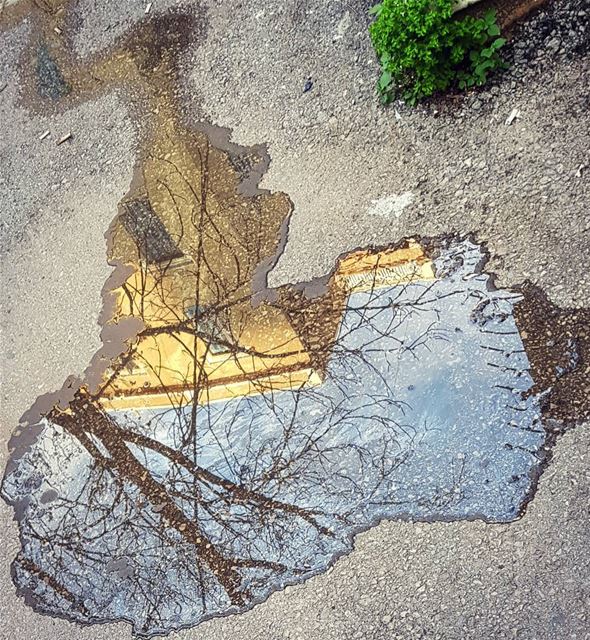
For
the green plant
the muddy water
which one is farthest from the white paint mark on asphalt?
the green plant

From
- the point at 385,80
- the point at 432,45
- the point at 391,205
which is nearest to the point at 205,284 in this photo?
the point at 391,205

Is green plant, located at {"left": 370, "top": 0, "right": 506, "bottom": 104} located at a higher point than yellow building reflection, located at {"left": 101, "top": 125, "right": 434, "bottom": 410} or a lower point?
higher

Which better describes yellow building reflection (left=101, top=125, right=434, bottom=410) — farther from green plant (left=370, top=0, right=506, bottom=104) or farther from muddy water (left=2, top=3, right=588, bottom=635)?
green plant (left=370, top=0, right=506, bottom=104)

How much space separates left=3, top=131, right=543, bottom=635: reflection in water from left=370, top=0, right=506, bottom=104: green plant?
3.39 ft

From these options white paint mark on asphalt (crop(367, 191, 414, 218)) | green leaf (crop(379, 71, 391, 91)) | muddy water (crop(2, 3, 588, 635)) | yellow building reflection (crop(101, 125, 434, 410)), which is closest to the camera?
muddy water (crop(2, 3, 588, 635))

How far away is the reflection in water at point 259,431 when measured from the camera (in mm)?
3117

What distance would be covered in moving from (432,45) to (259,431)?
7.48ft

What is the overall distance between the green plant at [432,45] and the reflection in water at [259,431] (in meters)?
1.03

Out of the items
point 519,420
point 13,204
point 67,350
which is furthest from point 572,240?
point 13,204

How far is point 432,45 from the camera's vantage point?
3977mm

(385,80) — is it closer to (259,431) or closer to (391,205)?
(391,205)

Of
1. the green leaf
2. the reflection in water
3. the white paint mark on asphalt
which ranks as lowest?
the reflection in water

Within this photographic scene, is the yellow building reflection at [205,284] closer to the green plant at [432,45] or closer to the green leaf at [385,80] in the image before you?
the green leaf at [385,80]

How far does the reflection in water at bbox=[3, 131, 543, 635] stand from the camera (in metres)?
3.12
